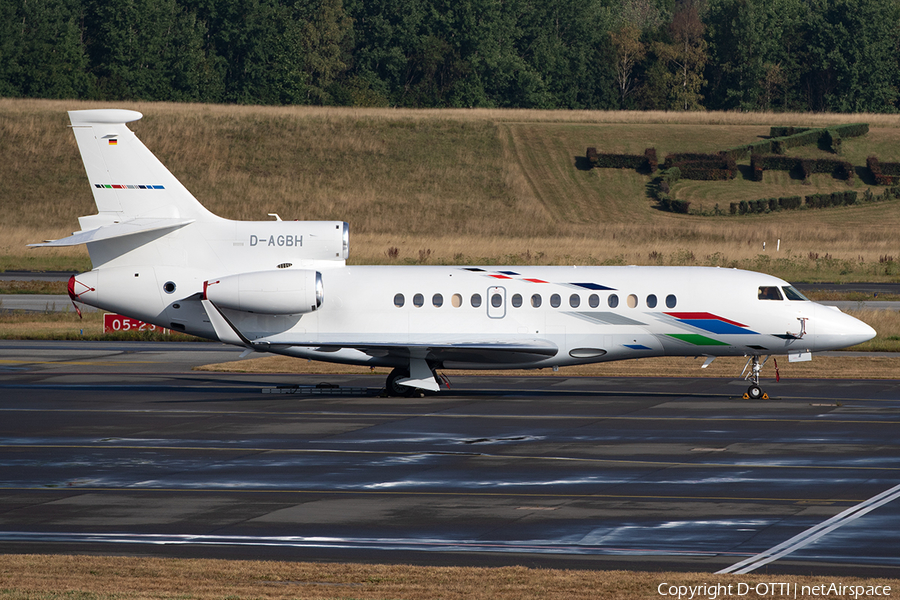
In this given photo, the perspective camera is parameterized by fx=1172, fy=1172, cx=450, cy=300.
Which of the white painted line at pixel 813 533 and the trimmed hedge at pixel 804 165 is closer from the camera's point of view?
the white painted line at pixel 813 533

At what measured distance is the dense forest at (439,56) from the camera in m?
124

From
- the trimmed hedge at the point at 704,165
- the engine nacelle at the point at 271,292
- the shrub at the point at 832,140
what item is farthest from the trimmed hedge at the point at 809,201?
the engine nacelle at the point at 271,292

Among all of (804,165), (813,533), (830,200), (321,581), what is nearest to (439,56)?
(804,165)

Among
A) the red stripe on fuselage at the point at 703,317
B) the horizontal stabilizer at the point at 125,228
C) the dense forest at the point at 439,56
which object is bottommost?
the red stripe on fuselage at the point at 703,317

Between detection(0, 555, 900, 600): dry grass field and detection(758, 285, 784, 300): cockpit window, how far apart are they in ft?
53.5

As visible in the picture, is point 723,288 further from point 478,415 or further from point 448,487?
point 448,487

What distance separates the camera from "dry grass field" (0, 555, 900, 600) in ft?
38.8

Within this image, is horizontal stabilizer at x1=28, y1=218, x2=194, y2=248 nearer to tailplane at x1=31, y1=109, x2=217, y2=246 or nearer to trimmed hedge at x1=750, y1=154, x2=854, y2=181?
tailplane at x1=31, y1=109, x2=217, y2=246

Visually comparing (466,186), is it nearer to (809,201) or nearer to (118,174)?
(809,201)

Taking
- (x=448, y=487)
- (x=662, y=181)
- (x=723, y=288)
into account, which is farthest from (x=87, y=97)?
(x=448, y=487)

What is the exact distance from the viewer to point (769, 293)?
28.2 metres

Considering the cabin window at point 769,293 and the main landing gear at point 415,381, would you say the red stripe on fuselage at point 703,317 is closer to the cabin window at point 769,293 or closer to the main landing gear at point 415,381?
the cabin window at point 769,293

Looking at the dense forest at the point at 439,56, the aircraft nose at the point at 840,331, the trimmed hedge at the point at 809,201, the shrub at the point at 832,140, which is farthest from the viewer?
the dense forest at the point at 439,56

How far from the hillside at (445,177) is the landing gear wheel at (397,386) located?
152ft
